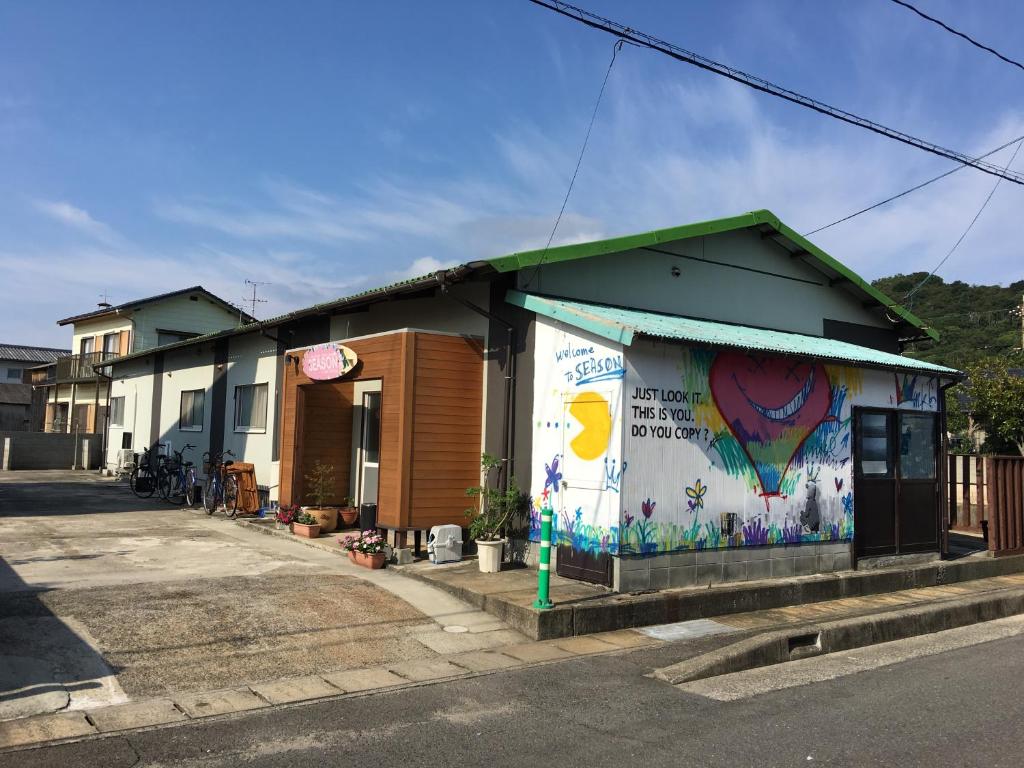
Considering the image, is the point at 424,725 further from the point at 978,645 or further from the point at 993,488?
the point at 993,488

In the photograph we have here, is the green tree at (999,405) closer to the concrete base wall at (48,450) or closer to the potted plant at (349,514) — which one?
the potted plant at (349,514)

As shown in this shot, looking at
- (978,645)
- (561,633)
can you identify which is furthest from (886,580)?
(561,633)

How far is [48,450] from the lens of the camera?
1129 inches

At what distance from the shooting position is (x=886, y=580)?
10297 mm

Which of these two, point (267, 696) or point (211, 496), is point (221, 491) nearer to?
point (211, 496)

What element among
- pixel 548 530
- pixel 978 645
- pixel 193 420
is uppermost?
pixel 193 420

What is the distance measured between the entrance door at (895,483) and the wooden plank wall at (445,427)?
5358 mm

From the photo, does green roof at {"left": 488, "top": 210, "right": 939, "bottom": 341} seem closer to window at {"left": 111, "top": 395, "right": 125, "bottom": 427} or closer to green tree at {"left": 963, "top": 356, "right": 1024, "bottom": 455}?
green tree at {"left": 963, "top": 356, "right": 1024, "bottom": 455}

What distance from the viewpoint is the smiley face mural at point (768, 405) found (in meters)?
9.39

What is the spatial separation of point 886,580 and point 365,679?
757cm

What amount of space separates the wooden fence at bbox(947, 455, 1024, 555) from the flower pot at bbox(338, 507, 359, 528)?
9479 mm

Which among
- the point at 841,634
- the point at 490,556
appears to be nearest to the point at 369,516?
the point at 490,556

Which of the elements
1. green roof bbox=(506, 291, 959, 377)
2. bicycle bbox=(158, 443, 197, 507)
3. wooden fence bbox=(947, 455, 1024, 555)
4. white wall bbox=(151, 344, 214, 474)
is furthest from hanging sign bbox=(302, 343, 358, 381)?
wooden fence bbox=(947, 455, 1024, 555)

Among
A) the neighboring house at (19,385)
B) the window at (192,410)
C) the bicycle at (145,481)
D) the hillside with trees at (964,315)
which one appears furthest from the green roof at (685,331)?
the neighboring house at (19,385)
